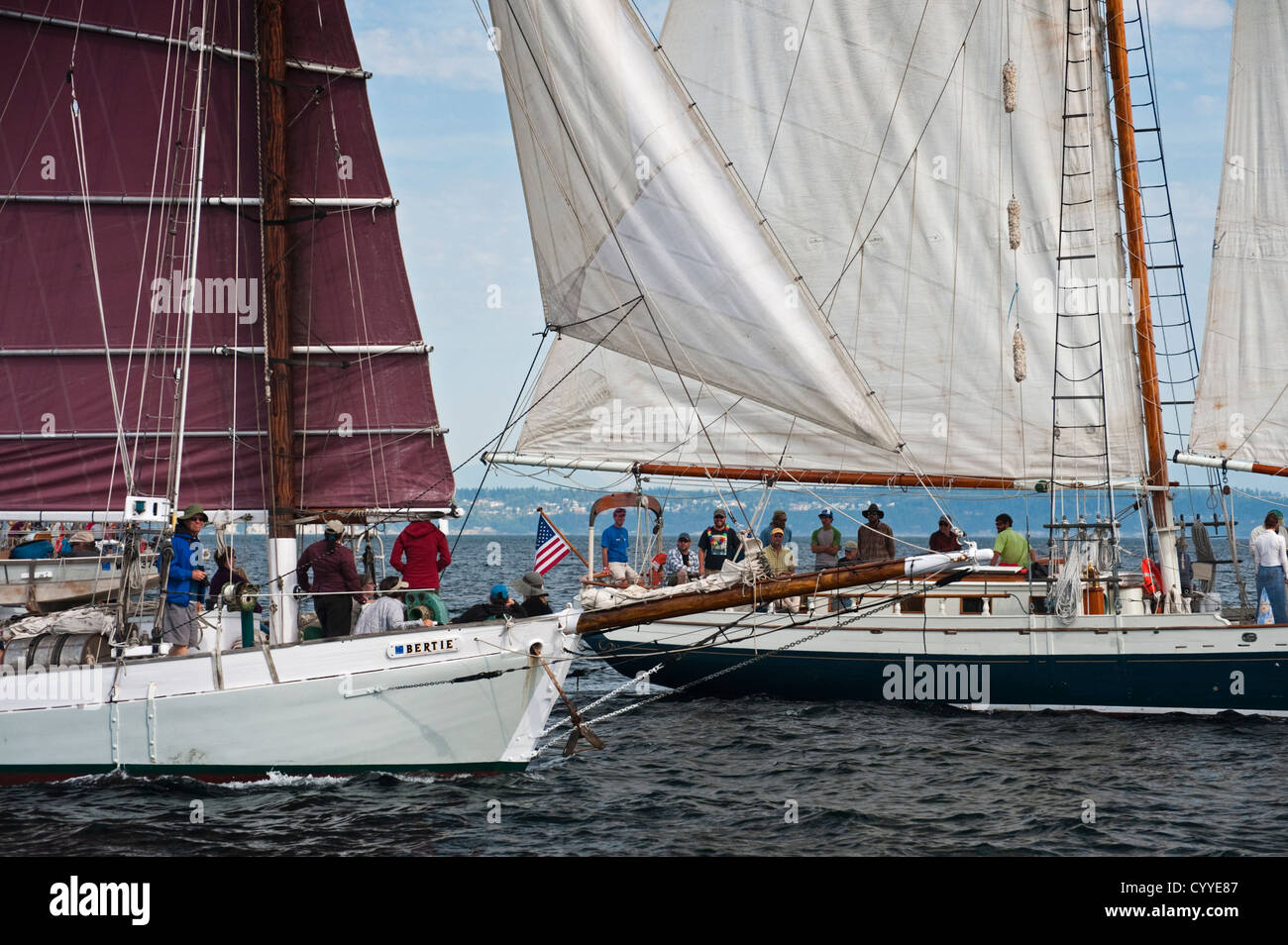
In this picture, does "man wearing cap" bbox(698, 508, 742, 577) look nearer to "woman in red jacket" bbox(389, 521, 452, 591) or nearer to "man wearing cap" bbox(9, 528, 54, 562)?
"woman in red jacket" bbox(389, 521, 452, 591)

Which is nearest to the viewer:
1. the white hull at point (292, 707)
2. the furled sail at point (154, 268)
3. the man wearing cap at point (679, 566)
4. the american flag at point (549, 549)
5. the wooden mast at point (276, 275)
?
the white hull at point (292, 707)

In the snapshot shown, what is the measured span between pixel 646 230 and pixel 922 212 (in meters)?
13.2

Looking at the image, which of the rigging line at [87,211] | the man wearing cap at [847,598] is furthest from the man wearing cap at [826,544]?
the rigging line at [87,211]

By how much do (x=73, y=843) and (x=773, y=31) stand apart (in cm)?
2067

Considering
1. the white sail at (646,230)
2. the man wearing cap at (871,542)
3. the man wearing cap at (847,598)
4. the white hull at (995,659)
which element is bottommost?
the white hull at (995,659)

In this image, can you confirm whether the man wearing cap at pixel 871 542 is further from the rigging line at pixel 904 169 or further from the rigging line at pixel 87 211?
the rigging line at pixel 87 211

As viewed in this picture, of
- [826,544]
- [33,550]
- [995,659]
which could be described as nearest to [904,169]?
[826,544]

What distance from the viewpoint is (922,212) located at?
27.6 m

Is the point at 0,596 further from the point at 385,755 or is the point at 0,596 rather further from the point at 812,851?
the point at 812,851

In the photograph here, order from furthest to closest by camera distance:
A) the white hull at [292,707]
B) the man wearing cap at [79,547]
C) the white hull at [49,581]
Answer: the man wearing cap at [79,547]
the white hull at [49,581]
the white hull at [292,707]

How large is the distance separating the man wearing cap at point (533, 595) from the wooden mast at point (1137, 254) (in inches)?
467

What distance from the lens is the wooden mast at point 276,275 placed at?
19.9 m

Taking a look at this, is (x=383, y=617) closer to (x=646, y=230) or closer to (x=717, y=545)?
(x=646, y=230)
